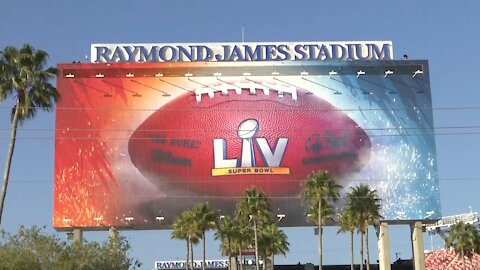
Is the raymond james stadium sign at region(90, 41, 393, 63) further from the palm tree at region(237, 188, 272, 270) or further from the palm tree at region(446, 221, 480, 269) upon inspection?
the palm tree at region(237, 188, 272, 270)

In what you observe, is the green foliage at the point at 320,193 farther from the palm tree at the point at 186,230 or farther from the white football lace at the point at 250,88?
the white football lace at the point at 250,88

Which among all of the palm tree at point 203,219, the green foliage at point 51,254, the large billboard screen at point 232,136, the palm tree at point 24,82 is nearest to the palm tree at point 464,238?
the large billboard screen at point 232,136

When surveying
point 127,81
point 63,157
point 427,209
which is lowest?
point 427,209

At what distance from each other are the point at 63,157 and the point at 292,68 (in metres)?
28.0

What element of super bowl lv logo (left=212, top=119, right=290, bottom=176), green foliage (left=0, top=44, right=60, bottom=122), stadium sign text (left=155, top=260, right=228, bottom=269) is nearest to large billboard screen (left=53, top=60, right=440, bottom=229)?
super bowl lv logo (left=212, top=119, right=290, bottom=176)

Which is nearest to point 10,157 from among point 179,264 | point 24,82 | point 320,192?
point 24,82

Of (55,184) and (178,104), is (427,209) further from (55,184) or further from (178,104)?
(55,184)

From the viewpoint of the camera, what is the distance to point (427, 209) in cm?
10025

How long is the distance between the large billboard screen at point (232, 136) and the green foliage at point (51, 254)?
32.2m

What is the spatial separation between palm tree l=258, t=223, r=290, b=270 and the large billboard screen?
4.99 meters

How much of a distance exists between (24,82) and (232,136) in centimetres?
5278

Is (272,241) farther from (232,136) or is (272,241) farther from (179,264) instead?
(179,264)

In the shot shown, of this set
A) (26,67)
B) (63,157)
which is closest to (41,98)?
(26,67)

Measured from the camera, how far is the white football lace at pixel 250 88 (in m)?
103
